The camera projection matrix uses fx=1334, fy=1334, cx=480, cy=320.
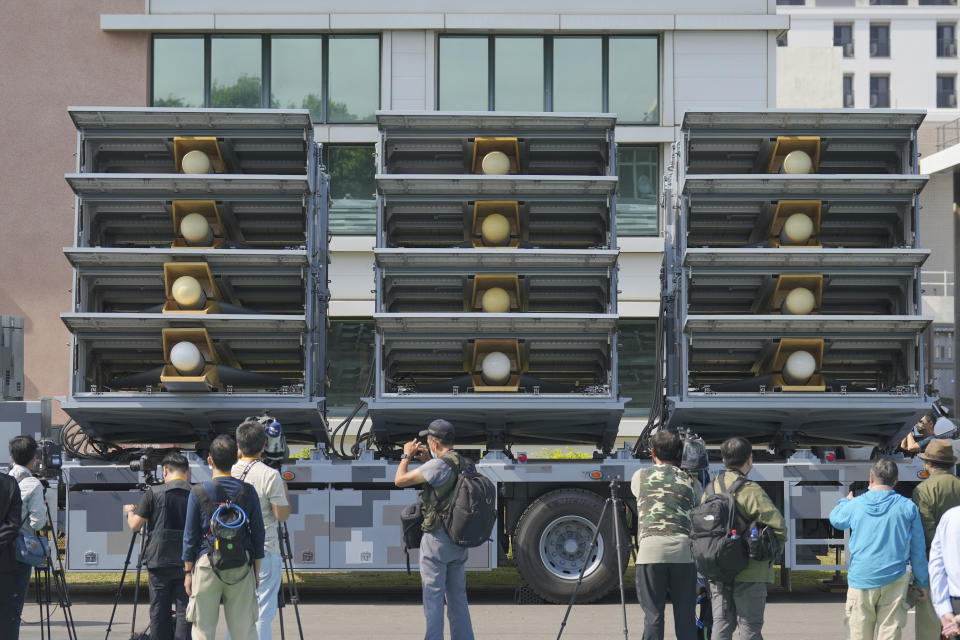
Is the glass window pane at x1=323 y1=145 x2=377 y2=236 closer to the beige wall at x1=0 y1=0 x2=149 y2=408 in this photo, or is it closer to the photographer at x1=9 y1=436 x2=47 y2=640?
the beige wall at x1=0 y1=0 x2=149 y2=408

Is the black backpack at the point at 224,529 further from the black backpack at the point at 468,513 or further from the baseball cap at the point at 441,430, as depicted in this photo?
the baseball cap at the point at 441,430

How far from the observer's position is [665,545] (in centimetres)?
878

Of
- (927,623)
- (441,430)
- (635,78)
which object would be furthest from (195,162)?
(635,78)

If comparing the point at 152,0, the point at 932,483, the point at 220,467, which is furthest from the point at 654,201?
the point at 220,467

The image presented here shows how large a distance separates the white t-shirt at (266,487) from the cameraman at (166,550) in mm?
658

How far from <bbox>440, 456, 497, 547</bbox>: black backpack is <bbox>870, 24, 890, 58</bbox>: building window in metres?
77.8

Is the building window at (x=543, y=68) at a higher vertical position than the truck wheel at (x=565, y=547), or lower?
higher

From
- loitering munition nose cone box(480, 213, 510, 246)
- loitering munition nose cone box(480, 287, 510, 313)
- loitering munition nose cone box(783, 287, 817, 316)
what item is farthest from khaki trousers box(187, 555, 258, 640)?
loitering munition nose cone box(783, 287, 817, 316)

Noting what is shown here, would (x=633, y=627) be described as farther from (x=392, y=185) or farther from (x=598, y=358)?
(x=392, y=185)

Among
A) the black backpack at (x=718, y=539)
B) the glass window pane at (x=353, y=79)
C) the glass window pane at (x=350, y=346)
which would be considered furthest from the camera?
the glass window pane at (x=353, y=79)

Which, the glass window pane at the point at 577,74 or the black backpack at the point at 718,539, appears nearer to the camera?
the black backpack at the point at 718,539

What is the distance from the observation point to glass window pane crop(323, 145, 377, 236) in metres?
22.9

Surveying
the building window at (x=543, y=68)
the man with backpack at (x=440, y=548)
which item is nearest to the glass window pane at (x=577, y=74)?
the building window at (x=543, y=68)

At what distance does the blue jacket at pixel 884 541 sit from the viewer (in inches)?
338
